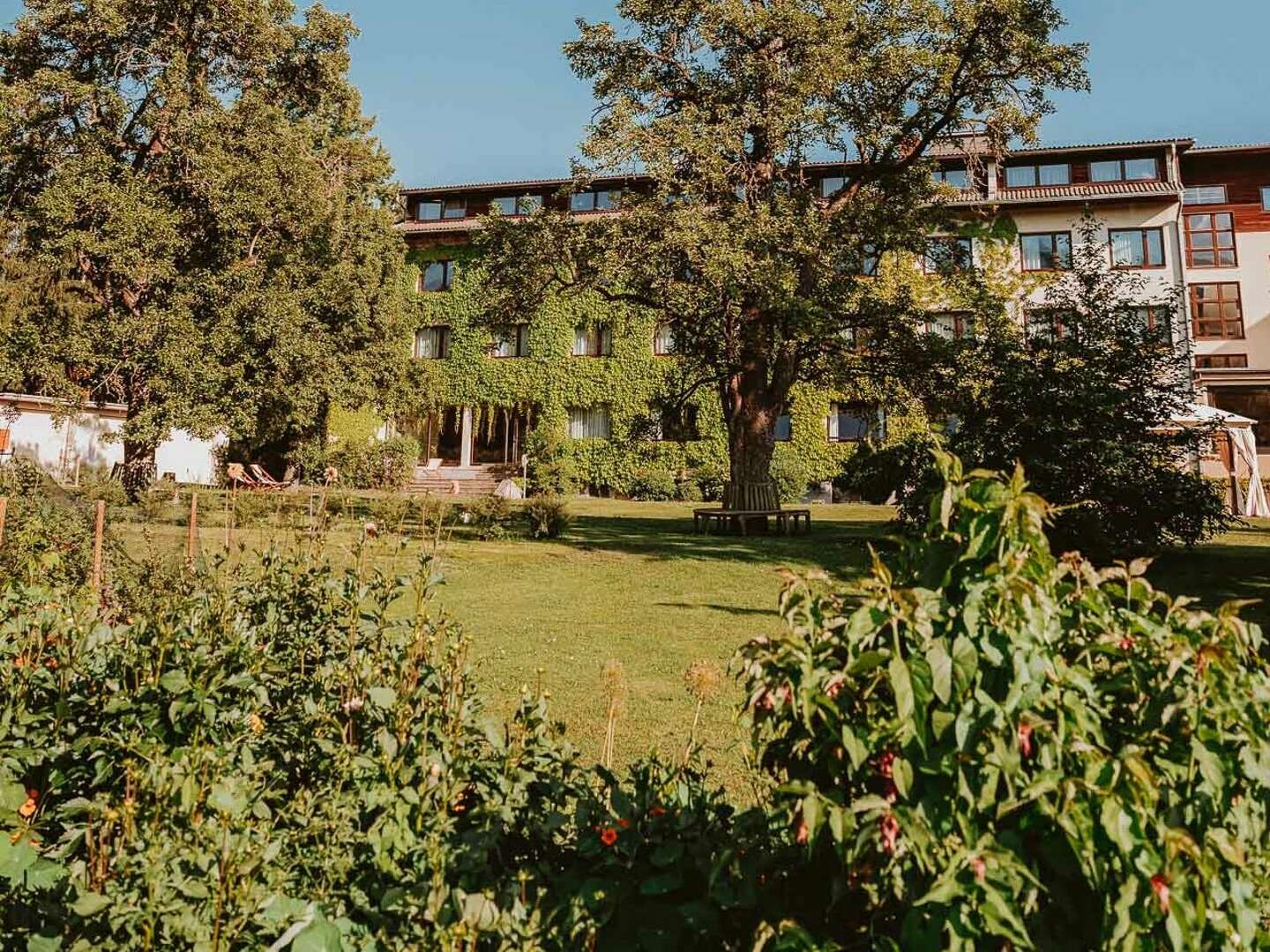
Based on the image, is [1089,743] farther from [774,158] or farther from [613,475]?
[613,475]

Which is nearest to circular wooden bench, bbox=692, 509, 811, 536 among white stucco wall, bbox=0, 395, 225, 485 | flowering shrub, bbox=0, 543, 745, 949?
flowering shrub, bbox=0, 543, 745, 949

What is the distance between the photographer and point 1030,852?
1463 mm

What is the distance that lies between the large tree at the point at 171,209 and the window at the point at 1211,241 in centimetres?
3188

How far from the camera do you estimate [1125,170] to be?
101 ft

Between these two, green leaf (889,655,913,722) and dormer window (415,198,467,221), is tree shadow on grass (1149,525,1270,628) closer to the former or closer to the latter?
green leaf (889,655,913,722)

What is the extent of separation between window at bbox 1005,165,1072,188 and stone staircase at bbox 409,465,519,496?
21.9m

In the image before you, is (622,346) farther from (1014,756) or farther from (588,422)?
(1014,756)

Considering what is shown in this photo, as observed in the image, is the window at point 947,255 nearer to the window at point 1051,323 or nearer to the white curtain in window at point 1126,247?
the window at point 1051,323

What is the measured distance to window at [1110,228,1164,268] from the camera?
30.3m

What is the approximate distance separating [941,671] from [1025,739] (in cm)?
19

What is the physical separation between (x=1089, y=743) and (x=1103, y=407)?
11.0 metres

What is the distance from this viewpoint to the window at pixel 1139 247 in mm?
30266

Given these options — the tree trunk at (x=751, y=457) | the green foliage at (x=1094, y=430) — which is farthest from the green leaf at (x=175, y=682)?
the tree trunk at (x=751, y=457)

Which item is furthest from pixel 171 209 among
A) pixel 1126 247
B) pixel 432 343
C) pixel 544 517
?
pixel 1126 247
